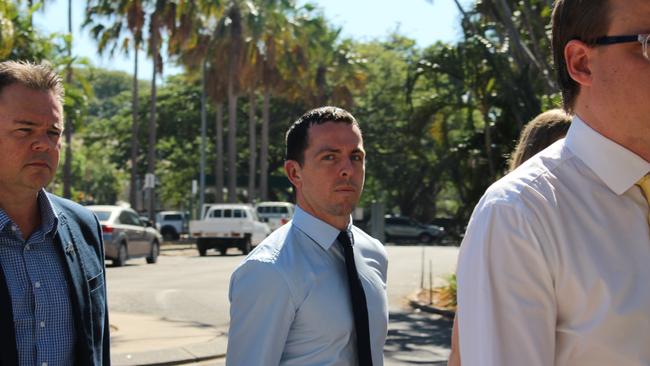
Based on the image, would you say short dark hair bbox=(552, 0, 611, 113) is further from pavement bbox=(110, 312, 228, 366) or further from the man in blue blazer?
pavement bbox=(110, 312, 228, 366)

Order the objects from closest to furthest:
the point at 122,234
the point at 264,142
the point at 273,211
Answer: the point at 122,234
the point at 273,211
the point at 264,142

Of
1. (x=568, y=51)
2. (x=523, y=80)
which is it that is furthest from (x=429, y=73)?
(x=568, y=51)

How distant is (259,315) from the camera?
3510mm

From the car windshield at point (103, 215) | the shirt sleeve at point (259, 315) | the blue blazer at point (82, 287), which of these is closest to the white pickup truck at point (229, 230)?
the car windshield at point (103, 215)

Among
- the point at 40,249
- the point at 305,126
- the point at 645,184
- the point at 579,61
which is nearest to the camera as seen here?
the point at 645,184

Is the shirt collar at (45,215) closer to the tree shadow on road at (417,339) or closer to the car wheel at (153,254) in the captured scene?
the tree shadow on road at (417,339)

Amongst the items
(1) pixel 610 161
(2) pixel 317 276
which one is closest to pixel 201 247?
(2) pixel 317 276

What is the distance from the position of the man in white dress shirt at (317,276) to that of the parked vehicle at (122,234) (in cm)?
1966

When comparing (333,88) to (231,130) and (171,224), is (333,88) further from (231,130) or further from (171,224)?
(171,224)

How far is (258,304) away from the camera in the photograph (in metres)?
3.53

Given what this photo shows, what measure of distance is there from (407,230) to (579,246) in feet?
165

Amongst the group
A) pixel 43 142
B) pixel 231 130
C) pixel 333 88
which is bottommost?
pixel 43 142

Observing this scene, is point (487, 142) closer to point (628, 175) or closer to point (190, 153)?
point (628, 175)

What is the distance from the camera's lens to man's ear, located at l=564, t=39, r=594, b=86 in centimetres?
219
